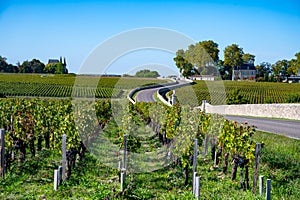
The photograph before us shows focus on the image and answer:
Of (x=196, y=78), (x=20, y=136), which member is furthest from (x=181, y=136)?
(x=196, y=78)

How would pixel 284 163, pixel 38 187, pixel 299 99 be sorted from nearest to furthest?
pixel 38 187 < pixel 284 163 < pixel 299 99

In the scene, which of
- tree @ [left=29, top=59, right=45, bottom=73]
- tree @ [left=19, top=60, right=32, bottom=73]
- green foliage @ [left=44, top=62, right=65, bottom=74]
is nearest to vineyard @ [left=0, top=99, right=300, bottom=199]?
green foliage @ [left=44, top=62, right=65, bottom=74]

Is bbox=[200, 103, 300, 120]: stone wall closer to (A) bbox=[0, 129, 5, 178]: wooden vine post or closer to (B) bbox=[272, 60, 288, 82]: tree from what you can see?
(A) bbox=[0, 129, 5, 178]: wooden vine post

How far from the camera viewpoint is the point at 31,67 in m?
96.4

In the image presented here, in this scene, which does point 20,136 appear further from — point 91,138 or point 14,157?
point 91,138

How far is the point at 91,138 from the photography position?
36.4ft

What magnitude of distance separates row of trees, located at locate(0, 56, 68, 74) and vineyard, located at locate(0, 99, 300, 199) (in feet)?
286

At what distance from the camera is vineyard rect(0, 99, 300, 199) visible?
7.64 meters

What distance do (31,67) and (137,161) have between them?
302 ft

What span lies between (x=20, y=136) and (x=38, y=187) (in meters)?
2.16

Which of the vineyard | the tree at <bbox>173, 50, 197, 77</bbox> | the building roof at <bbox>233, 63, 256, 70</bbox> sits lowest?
the vineyard

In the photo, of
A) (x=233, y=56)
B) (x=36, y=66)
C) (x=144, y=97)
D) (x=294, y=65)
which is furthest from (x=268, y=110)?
(x=36, y=66)

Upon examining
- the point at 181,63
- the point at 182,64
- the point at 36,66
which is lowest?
the point at 181,63

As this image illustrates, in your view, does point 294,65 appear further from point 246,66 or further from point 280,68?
point 246,66
